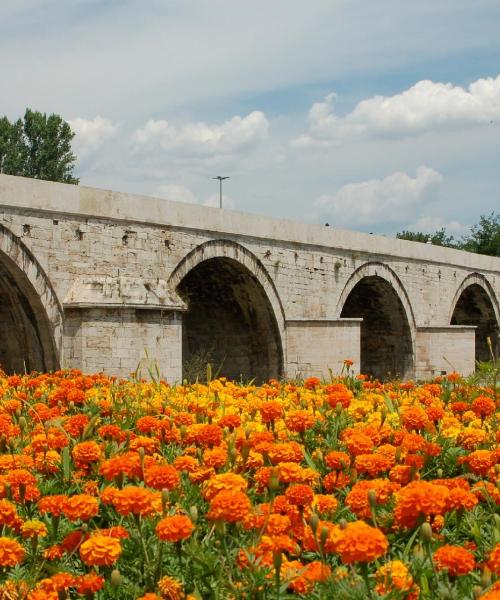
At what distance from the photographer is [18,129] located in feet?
121

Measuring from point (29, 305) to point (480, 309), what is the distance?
1716cm

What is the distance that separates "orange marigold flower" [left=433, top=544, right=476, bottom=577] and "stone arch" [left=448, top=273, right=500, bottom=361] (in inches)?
917

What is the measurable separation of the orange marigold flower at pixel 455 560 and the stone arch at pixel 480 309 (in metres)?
23.3

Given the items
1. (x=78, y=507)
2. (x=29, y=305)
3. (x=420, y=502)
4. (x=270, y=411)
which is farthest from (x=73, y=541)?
(x=29, y=305)

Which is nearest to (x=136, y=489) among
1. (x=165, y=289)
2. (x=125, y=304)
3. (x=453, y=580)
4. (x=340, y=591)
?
(x=340, y=591)

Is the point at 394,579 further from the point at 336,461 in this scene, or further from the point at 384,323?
the point at 384,323

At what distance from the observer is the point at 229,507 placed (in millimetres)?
2230

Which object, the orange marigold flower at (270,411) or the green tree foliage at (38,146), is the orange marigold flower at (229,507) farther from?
the green tree foliage at (38,146)

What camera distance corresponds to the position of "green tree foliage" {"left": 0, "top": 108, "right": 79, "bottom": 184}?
36.5 metres

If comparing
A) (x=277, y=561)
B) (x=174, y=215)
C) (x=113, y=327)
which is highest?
(x=174, y=215)

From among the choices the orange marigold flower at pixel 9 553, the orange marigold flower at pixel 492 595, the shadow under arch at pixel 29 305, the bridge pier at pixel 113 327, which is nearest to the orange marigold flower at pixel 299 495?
the orange marigold flower at pixel 492 595

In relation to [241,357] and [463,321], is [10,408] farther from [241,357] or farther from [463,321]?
[463,321]

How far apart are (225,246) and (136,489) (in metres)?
13.3

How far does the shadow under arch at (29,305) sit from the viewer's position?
12.0 m
